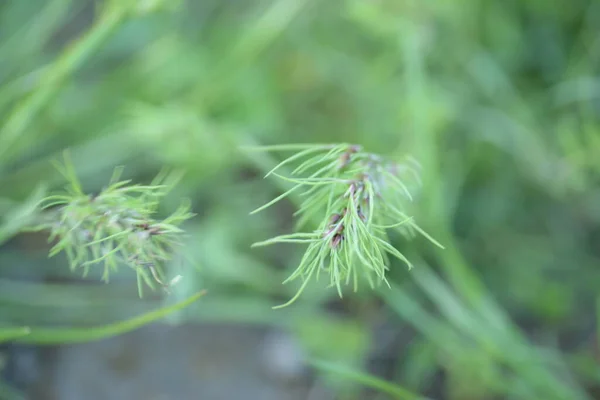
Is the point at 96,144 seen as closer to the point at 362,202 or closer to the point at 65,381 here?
the point at 65,381

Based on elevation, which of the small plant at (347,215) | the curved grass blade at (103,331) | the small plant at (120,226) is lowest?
the curved grass blade at (103,331)

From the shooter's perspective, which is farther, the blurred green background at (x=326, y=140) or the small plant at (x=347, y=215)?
the blurred green background at (x=326, y=140)

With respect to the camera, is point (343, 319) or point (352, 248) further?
point (343, 319)

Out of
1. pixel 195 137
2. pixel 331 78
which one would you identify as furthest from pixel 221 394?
pixel 331 78

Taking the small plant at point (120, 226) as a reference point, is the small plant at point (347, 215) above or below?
above

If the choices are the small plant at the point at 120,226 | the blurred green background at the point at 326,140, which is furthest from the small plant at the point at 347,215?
the blurred green background at the point at 326,140

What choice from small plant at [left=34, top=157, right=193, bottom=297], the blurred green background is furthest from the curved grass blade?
the blurred green background

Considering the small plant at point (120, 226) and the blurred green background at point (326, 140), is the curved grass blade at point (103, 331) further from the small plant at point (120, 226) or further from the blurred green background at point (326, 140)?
the blurred green background at point (326, 140)

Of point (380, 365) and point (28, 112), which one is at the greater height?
point (28, 112)
